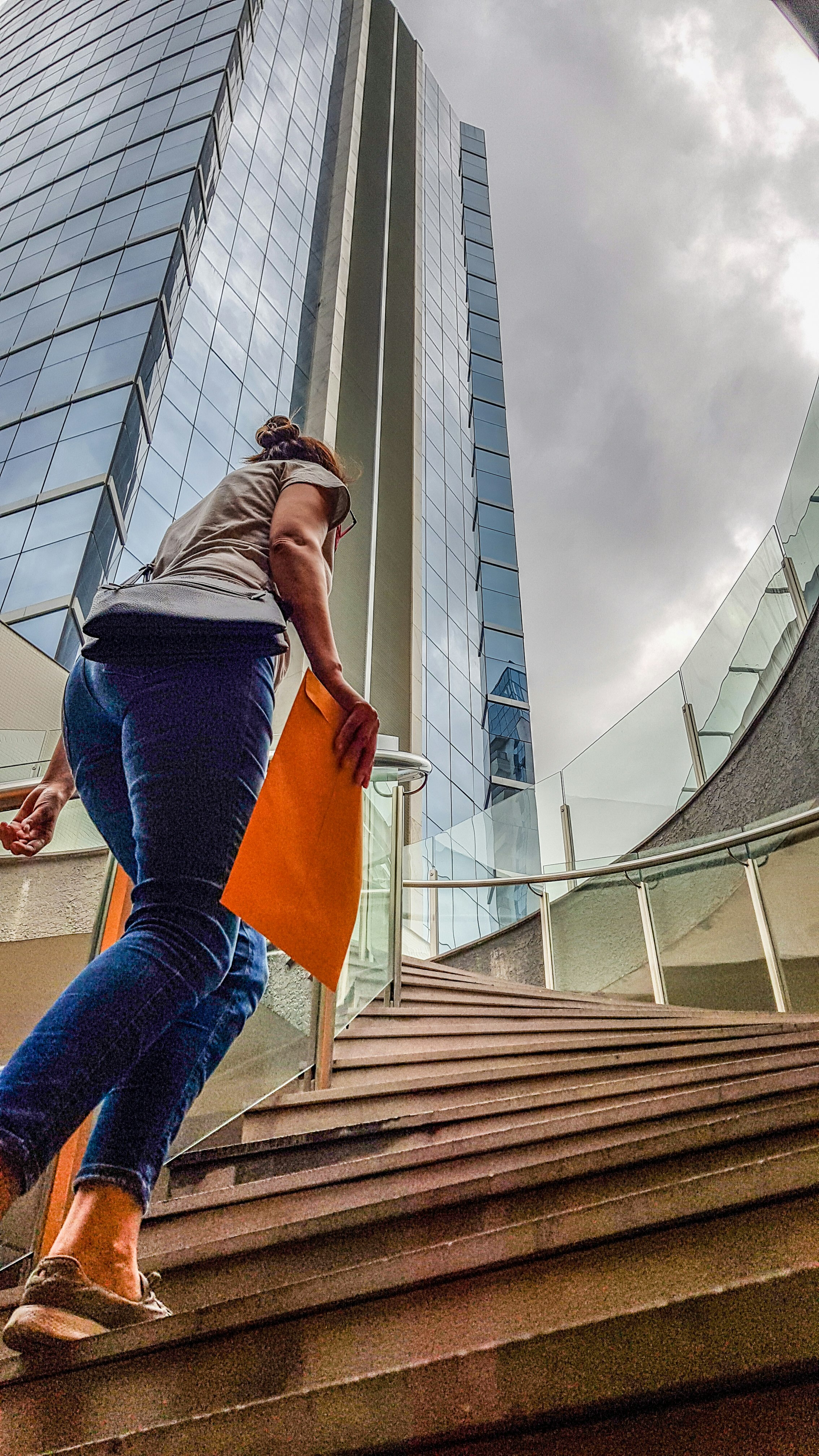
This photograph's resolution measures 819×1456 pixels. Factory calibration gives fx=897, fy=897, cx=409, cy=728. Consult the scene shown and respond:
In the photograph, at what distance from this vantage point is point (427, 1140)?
6.81 ft

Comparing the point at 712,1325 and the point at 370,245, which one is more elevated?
the point at 370,245

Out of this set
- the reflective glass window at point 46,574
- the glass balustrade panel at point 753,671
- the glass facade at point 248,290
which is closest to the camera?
the glass balustrade panel at point 753,671

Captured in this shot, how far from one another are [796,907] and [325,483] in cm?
412

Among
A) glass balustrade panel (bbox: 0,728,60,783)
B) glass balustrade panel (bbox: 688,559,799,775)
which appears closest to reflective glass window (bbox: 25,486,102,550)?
glass balustrade panel (bbox: 688,559,799,775)

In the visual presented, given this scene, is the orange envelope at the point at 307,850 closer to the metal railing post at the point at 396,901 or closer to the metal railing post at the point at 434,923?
the metal railing post at the point at 396,901

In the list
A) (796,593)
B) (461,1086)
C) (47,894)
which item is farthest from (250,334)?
(461,1086)

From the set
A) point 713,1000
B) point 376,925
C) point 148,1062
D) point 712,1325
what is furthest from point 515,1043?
point 713,1000

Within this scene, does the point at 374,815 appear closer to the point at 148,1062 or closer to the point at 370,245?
the point at 148,1062

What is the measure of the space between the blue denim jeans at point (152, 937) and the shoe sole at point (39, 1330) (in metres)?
0.14

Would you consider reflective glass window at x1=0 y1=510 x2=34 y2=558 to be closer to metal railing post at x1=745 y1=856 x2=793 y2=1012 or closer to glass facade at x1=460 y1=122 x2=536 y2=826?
glass facade at x1=460 y1=122 x2=536 y2=826

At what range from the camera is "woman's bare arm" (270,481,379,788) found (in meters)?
1.43

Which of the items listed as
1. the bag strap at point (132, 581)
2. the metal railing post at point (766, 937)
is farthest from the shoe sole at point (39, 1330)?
the metal railing post at point (766, 937)

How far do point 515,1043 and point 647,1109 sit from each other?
1523mm

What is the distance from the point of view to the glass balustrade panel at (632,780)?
29.0 ft
